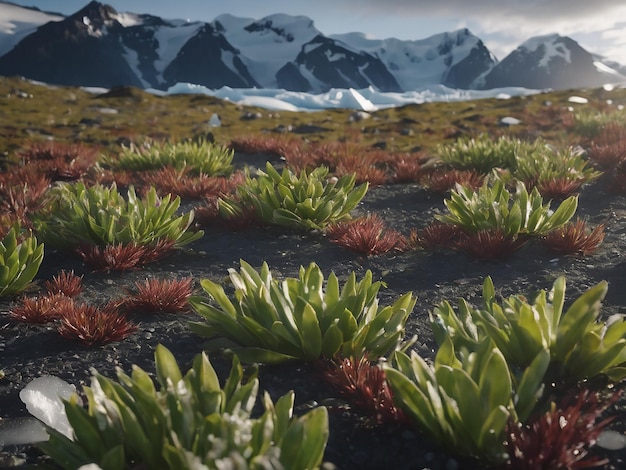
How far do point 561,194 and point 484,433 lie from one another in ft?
19.5

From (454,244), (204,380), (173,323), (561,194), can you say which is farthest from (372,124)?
(204,380)

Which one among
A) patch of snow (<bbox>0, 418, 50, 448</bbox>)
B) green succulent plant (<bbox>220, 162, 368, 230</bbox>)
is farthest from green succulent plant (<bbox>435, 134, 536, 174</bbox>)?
patch of snow (<bbox>0, 418, 50, 448</bbox>)

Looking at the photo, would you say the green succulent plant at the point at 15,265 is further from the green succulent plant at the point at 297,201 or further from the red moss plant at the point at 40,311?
the green succulent plant at the point at 297,201

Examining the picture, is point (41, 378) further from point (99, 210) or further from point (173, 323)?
point (99, 210)

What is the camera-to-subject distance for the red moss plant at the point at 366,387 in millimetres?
2711

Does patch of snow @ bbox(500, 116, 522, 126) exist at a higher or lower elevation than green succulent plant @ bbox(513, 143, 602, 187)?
higher

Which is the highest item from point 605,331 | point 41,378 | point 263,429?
point 605,331

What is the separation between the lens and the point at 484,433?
2.27 m

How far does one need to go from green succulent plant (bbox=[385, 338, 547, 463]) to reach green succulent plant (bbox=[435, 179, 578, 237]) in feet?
9.85

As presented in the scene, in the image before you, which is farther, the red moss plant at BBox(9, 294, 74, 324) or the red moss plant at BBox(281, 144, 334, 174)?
the red moss plant at BBox(281, 144, 334, 174)

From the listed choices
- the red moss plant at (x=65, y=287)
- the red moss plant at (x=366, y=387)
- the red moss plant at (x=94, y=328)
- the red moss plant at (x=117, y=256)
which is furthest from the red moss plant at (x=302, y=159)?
the red moss plant at (x=366, y=387)

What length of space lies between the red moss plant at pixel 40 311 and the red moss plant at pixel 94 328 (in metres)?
0.26

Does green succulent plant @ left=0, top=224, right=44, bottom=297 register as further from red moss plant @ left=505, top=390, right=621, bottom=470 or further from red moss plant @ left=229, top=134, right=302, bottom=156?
red moss plant @ left=229, top=134, right=302, bottom=156

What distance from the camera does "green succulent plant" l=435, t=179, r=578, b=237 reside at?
5.34m
